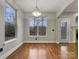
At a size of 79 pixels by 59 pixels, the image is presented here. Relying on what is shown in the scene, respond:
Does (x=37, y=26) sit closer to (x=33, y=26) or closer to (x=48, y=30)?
(x=33, y=26)

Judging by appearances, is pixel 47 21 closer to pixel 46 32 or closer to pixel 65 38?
pixel 46 32

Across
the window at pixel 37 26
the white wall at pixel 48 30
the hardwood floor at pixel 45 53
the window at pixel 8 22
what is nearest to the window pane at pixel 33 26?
the window at pixel 37 26

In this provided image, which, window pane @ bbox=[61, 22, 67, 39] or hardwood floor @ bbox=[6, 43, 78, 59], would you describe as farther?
window pane @ bbox=[61, 22, 67, 39]

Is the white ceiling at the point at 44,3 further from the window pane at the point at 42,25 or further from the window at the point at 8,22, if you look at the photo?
the window pane at the point at 42,25

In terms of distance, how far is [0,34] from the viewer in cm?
475

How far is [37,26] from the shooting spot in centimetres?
1142

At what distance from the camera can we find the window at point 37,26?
11406 mm

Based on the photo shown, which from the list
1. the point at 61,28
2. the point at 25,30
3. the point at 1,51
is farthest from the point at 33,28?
the point at 1,51

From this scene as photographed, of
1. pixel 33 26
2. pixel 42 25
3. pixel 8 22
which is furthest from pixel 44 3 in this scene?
pixel 33 26

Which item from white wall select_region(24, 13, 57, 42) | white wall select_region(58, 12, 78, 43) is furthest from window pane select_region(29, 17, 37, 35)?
white wall select_region(58, 12, 78, 43)

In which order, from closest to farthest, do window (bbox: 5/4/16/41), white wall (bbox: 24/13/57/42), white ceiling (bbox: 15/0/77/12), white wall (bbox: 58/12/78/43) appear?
window (bbox: 5/4/16/41)
white ceiling (bbox: 15/0/77/12)
white wall (bbox: 58/12/78/43)
white wall (bbox: 24/13/57/42)

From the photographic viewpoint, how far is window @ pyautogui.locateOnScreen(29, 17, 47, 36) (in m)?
11.4

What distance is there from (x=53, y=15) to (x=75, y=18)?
6.22 feet

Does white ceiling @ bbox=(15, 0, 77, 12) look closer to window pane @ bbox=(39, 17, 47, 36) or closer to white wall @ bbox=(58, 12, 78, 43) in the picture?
white wall @ bbox=(58, 12, 78, 43)
